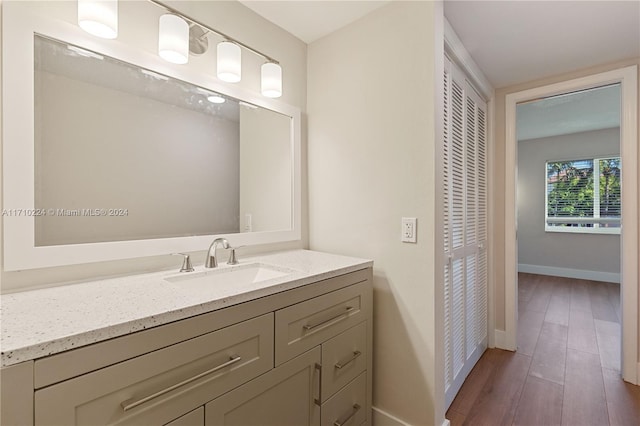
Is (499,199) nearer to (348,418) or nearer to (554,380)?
(554,380)

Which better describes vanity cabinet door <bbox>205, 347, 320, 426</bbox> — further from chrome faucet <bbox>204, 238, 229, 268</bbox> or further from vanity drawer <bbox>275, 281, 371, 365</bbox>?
chrome faucet <bbox>204, 238, 229, 268</bbox>

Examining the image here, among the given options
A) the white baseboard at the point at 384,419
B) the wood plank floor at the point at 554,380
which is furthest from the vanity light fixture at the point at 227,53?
the wood plank floor at the point at 554,380

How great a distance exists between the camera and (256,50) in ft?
5.55

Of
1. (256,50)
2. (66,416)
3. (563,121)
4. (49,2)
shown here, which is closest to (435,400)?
(66,416)

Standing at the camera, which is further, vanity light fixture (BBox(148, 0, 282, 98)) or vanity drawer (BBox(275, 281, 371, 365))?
vanity light fixture (BBox(148, 0, 282, 98))

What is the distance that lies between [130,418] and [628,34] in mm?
3075

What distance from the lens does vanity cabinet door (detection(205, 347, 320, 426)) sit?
90 centimetres

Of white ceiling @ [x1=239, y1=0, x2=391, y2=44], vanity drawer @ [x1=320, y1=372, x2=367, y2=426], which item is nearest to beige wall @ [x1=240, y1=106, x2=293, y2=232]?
white ceiling @ [x1=239, y1=0, x2=391, y2=44]

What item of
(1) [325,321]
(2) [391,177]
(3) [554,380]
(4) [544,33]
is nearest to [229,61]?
(2) [391,177]

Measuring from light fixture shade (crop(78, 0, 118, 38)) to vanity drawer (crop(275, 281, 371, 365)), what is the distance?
1.20 metres

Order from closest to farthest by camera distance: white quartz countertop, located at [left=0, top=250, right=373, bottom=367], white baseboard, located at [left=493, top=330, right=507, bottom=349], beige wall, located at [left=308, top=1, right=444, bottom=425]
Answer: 1. white quartz countertop, located at [left=0, top=250, right=373, bottom=367]
2. beige wall, located at [left=308, top=1, right=444, bottom=425]
3. white baseboard, located at [left=493, top=330, right=507, bottom=349]

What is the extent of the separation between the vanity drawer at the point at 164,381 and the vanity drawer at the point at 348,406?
437 mm

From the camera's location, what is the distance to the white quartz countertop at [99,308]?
0.62 metres

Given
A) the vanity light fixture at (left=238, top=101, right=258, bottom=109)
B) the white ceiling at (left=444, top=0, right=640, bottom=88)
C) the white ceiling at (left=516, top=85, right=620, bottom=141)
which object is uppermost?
the white ceiling at (left=516, top=85, right=620, bottom=141)
